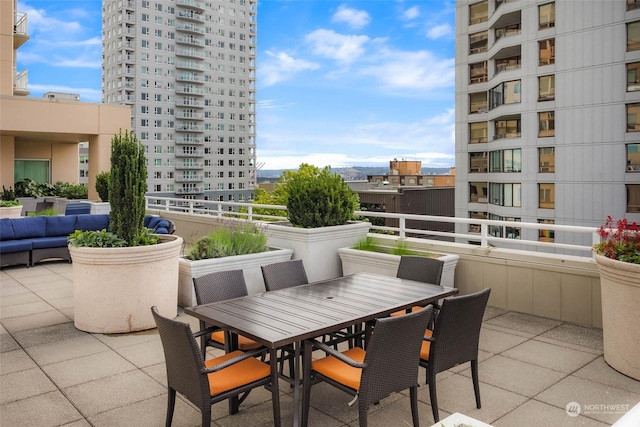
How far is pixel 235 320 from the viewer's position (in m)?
3.66

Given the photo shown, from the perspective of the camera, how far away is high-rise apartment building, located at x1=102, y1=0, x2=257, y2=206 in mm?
87625

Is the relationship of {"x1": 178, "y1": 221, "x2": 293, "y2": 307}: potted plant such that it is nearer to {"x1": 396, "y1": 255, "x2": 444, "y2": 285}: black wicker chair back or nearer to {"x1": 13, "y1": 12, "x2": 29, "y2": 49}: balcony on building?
{"x1": 396, "y1": 255, "x2": 444, "y2": 285}: black wicker chair back

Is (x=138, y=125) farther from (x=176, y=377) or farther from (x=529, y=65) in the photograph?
(x=176, y=377)

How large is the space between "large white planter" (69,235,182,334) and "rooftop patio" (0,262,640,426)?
19 cm

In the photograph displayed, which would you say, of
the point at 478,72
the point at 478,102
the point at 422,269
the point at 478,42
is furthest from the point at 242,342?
the point at 478,42

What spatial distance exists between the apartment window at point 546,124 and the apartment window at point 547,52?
3.37 meters

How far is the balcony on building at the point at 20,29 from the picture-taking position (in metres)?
25.6

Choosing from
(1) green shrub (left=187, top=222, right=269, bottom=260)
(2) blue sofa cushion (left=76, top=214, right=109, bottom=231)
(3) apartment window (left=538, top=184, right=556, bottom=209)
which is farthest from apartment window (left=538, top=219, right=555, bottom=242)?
(1) green shrub (left=187, top=222, right=269, bottom=260)

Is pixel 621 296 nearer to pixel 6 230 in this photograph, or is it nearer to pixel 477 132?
pixel 6 230

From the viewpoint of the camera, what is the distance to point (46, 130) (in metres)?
19.7

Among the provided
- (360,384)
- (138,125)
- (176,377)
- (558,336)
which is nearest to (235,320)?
(176,377)

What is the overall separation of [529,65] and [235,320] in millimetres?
35624

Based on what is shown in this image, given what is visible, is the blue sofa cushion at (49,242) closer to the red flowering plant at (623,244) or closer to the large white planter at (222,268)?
the large white planter at (222,268)

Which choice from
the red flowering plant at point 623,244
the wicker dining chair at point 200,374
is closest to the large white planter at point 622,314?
the red flowering plant at point 623,244
